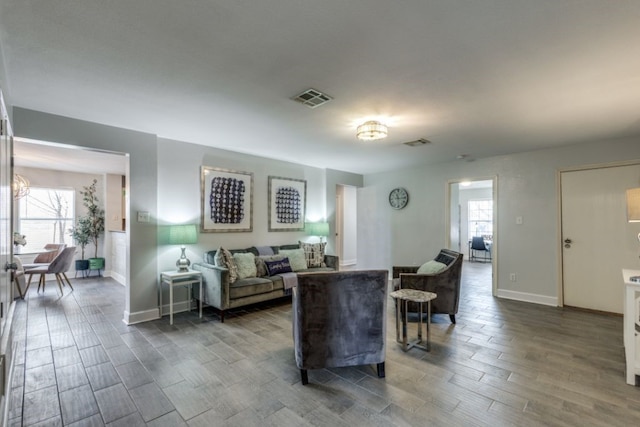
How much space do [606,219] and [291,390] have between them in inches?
185

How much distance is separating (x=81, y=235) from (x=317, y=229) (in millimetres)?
5151

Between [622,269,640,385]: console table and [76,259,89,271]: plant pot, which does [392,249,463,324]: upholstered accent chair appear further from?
[76,259,89,271]: plant pot

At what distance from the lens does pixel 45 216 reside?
6398 mm

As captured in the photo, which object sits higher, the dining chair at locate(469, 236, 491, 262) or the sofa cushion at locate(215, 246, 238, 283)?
the sofa cushion at locate(215, 246, 238, 283)

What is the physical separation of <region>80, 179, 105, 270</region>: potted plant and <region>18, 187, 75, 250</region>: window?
0.27 m

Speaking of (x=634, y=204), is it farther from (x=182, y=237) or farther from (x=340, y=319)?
(x=182, y=237)

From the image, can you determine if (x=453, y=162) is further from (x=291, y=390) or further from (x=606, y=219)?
(x=291, y=390)

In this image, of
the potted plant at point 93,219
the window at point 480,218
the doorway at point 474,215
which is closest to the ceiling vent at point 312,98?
the potted plant at point 93,219

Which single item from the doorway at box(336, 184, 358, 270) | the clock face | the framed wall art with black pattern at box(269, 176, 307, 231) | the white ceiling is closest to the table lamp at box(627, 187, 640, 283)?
the white ceiling

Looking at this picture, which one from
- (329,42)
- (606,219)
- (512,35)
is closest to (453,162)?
(606,219)

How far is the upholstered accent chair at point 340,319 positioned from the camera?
7.43 feet

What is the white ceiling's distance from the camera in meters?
1.62

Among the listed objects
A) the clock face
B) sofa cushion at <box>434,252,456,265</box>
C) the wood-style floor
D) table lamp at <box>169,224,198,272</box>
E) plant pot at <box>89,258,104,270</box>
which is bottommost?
the wood-style floor

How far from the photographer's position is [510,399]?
6.89 ft
